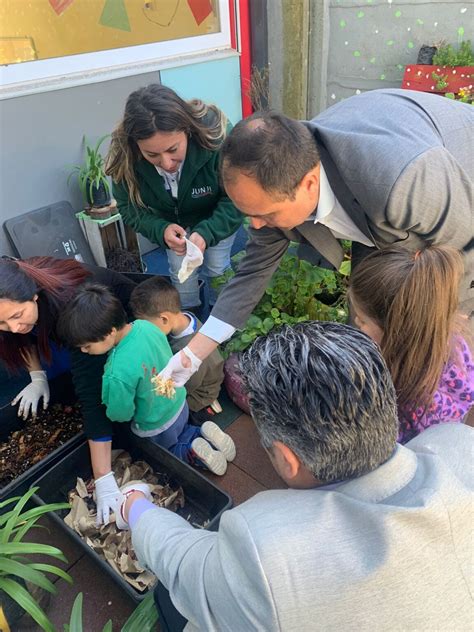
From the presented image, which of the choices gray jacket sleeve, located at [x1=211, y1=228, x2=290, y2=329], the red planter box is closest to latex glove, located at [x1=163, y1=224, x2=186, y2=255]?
gray jacket sleeve, located at [x1=211, y1=228, x2=290, y2=329]

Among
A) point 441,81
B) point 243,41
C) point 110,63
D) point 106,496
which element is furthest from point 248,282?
point 243,41

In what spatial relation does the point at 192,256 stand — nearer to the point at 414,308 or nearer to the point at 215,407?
the point at 215,407

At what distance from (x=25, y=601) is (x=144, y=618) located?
340 mm

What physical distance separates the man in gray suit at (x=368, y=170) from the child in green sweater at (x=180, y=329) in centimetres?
90

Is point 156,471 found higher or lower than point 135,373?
lower

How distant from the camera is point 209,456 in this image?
2.09 meters

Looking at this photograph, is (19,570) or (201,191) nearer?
(19,570)

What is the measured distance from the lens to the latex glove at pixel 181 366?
184cm

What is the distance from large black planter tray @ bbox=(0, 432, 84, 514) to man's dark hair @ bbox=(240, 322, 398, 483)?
1.31 m

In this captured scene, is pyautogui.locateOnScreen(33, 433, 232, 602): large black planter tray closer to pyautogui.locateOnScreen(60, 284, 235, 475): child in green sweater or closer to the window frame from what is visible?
pyautogui.locateOnScreen(60, 284, 235, 475): child in green sweater

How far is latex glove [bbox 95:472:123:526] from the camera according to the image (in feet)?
6.02

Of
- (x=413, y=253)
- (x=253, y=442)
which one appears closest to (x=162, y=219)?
(x=253, y=442)

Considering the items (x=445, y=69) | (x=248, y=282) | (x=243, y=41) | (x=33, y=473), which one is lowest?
(x=33, y=473)

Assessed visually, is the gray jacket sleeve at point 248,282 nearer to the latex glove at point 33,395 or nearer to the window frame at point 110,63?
the latex glove at point 33,395
